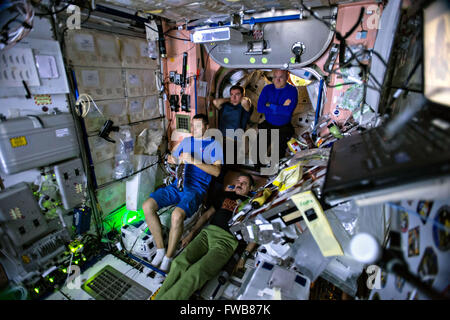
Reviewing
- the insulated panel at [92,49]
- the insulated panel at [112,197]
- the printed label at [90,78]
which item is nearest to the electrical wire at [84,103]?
the printed label at [90,78]

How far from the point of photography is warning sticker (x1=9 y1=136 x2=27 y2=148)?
2.15 metres

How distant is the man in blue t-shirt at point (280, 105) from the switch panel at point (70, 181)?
303cm

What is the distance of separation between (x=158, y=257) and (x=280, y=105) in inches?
121

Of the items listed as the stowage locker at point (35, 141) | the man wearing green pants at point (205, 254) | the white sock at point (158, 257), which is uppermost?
the stowage locker at point (35, 141)

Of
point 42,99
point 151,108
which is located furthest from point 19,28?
point 151,108

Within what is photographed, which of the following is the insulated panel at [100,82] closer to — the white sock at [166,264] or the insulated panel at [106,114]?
the insulated panel at [106,114]

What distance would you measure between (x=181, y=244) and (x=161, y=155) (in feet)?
5.84

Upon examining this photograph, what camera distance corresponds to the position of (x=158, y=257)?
292cm

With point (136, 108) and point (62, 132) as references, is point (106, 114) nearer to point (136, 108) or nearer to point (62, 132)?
point (136, 108)

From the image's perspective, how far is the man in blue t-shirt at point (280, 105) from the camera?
3854mm

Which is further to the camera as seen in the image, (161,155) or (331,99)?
(161,155)
